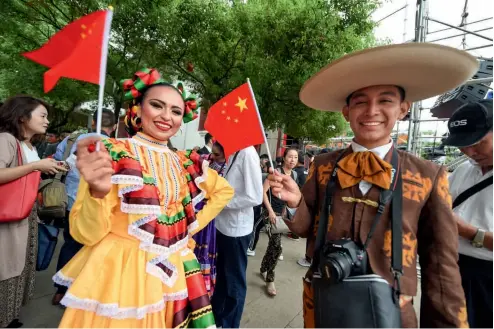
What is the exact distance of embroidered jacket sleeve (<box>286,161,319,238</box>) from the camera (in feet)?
4.92

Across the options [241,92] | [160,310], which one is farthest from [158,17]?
[160,310]

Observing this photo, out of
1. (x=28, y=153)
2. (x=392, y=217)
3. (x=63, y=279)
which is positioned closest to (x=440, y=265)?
(x=392, y=217)

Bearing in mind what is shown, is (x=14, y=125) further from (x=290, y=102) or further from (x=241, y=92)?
(x=290, y=102)

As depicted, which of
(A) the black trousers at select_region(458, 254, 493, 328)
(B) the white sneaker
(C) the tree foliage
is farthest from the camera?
(C) the tree foliage

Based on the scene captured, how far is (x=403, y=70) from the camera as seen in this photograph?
1.39 meters

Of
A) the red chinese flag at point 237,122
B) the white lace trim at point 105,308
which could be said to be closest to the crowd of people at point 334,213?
the white lace trim at point 105,308

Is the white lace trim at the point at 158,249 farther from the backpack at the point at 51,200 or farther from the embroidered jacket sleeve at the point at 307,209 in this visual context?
the backpack at the point at 51,200

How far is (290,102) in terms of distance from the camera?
7898 mm

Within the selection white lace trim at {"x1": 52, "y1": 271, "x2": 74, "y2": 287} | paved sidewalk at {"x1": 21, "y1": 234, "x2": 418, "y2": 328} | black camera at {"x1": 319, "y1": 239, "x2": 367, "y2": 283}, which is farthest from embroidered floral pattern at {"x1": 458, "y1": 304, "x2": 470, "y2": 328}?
paved sidewalk at {"x1": 21, "y1": 234, "x2": 418, "y2": 328}

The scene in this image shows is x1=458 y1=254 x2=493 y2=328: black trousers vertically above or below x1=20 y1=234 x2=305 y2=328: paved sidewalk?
above

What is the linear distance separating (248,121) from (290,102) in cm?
640

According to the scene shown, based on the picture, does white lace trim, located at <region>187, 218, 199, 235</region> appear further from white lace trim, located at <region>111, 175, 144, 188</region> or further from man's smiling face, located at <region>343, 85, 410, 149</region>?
man's smiling face, located at <region>343, 85, 410, 149</region>

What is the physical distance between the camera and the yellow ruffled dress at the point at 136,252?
124 cm

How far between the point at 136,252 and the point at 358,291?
1.02 m
